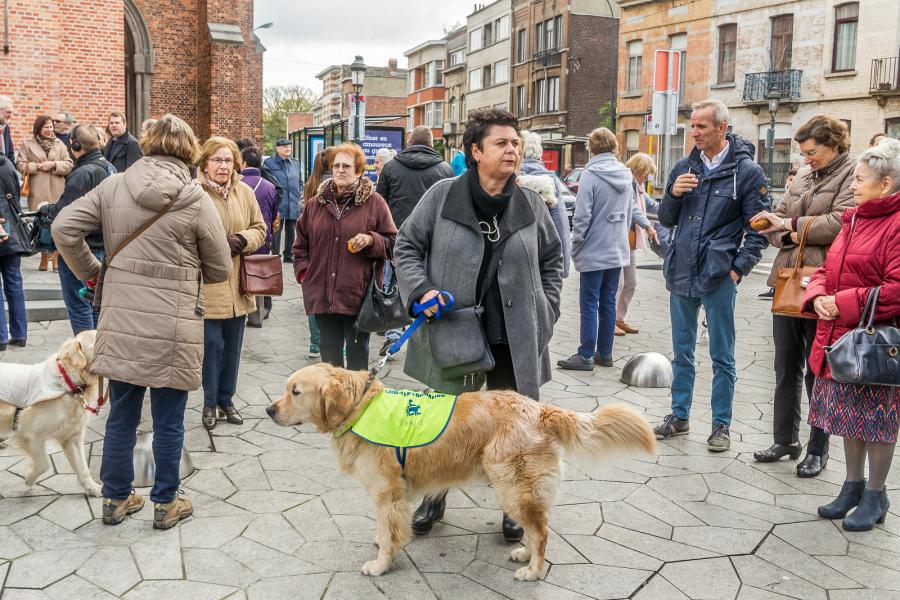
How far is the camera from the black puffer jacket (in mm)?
8234

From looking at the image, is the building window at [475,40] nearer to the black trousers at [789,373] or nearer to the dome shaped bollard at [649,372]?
the dome shaped bollard at [649,372]

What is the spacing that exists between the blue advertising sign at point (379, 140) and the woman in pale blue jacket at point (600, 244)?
9.96 metres

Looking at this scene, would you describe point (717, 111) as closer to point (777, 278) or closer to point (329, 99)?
point (777, 278)

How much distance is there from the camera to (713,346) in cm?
585

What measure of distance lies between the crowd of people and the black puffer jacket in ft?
6.70

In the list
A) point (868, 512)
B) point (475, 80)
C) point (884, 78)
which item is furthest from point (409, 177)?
point (475, 80)

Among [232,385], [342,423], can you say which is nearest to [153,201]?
[342,423]

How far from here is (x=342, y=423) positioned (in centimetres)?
393

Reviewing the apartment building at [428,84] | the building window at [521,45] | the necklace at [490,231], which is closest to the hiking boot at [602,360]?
the necklace at [490,231]

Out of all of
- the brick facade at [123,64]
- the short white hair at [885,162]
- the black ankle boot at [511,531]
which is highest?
the brick facade at [123,64]

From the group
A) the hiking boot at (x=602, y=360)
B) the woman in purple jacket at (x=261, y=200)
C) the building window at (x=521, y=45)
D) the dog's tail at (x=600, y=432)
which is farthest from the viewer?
the building window at (x=521, y=45)

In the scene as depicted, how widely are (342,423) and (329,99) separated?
104 m

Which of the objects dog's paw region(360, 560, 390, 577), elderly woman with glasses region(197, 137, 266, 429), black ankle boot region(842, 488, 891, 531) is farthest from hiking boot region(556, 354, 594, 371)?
Answer: dog's paw region(360, 560, 390, 577)

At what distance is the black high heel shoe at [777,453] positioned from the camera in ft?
18.5
